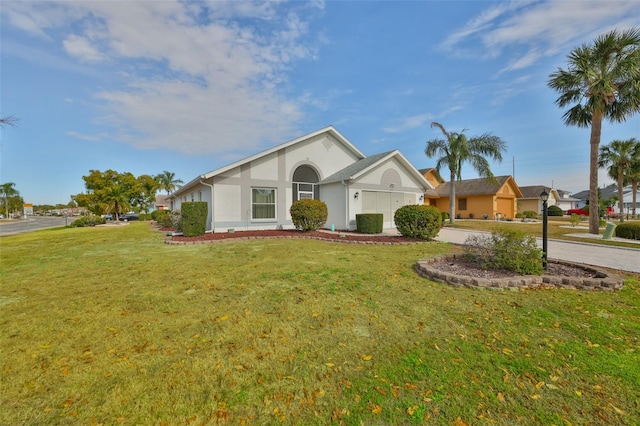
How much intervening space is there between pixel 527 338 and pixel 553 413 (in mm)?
1389

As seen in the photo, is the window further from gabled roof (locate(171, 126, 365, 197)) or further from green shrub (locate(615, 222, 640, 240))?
green shrub (locate(615, 222, 640, 240))

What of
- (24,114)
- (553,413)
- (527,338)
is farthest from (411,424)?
(24,114)

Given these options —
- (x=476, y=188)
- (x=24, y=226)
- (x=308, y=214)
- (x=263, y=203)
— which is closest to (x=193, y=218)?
(x=263, y=203)

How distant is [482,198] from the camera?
28781 mm

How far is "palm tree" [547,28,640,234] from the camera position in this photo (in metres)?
12.3

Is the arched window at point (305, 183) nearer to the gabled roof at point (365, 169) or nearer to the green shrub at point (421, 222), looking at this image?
the gabled roof at point (365, 169)

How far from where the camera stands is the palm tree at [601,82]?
12289 millimetres

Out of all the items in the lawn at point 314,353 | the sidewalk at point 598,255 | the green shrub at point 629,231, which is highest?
the green shrub at point 629,231

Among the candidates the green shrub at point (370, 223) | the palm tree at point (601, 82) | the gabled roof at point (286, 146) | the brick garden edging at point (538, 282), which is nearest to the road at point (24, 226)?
the gabled roof at point (286, 146)

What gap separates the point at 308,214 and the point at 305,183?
4.14 meters

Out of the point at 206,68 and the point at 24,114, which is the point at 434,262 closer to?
the point at 206,68

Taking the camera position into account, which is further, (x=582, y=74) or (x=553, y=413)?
(x=582, y=74)

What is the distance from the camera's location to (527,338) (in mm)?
3252

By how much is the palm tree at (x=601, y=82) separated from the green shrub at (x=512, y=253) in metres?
12.8
